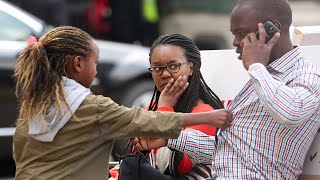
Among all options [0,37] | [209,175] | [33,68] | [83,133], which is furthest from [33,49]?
[0,37]

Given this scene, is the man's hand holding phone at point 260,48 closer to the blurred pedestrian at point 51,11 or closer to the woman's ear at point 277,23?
the woman's ear at point 277,23

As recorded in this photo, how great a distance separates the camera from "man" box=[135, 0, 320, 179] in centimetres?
354

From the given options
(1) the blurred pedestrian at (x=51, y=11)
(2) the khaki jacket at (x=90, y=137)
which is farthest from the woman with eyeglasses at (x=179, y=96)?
(1) the blurred pedestrian at (x=51, y=11)

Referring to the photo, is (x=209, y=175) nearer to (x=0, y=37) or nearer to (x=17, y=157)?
(x=17, y=157)

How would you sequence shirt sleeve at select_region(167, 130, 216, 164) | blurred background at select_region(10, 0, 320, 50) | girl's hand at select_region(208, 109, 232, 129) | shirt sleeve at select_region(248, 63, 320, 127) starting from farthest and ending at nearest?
blurred background at select_region(10, 0, 320, 50) → shirt sleeve at select_region(167, 130, 216, 164) → girl's hand at select_region(208, 109, 232, 129) → shirt sleeve at select_region(248, 63, 320, 127)

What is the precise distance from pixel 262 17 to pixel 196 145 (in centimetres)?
59

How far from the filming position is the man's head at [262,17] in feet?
12.4

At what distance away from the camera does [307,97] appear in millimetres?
3547

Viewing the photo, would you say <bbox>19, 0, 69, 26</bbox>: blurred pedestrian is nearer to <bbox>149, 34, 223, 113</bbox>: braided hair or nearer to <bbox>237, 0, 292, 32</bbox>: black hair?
<bbox>149, 34, 223, 113</bbox>: braided hair

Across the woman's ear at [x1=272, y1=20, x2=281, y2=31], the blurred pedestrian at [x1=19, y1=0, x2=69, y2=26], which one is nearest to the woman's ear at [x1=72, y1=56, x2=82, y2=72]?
the woman's ear at [x1=272, y1=20, x2=281, y2=31]

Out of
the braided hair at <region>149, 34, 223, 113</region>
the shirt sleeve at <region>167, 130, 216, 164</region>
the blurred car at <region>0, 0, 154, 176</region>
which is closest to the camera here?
the shirt sleeve at <region>167, 130, 216, 164</region>

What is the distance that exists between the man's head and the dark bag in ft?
2.13

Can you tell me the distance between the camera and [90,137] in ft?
12.8

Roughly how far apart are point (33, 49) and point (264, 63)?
3.22 ft
